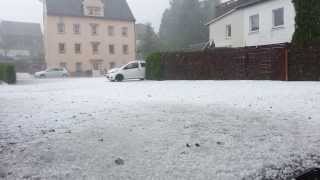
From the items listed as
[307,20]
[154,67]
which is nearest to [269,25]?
[154,67]

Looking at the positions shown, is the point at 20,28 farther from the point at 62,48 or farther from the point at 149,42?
the point at 149,42

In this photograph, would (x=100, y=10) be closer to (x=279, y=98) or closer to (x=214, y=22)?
(x=214, y=22)

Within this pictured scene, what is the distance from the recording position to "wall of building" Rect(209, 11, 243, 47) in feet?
108

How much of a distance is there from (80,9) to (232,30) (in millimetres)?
33303

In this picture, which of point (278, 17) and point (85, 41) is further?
point (85, 41)

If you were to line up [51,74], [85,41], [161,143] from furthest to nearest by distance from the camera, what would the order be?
1. [85,41]
2. [51,74]
3. [161,143]

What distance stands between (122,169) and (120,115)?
3.28 meters

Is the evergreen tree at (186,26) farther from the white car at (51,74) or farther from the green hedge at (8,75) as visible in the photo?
the green hedge at (8,75)

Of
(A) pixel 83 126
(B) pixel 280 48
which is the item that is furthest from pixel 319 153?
(B) pixel 280 48

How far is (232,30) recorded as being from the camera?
34.2 metres

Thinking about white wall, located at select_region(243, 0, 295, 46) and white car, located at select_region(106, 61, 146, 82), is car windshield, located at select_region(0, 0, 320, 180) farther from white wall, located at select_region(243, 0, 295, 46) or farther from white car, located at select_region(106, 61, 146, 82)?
white car, located at select_region(106, 61, 146, 82)

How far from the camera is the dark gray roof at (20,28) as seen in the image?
299ft

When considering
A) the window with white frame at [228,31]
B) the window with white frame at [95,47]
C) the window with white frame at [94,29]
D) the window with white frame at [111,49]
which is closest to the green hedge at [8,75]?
the window with white frame at [228,31]

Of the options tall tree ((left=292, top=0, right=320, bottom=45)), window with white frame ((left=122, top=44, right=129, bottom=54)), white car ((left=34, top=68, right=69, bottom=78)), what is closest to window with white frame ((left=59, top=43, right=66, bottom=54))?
window with white frame ((left=122, top=44, right=129, bottom=54))
